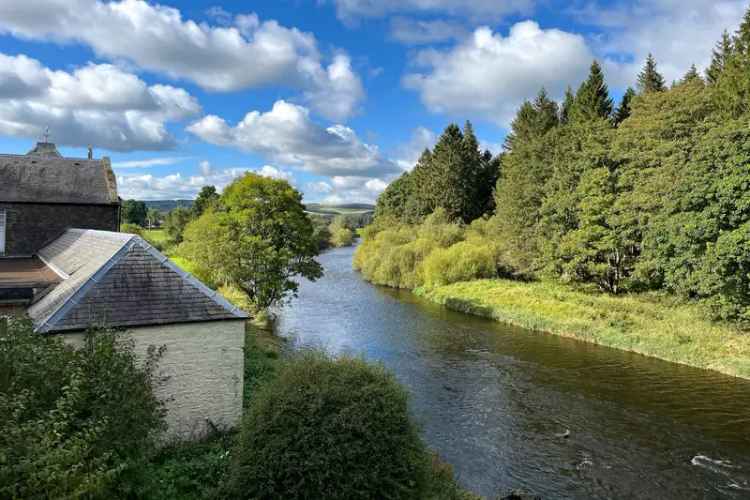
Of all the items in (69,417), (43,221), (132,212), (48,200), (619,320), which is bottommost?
(619,320)

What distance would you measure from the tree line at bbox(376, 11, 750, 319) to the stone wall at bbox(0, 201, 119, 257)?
96.2 ft

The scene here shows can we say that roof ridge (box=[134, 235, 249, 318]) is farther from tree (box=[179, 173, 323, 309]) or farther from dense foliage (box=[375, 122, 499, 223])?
dense foliage (box=[375, 122, 499, 223])

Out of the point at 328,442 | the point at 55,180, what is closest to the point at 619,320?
the point at 328,442

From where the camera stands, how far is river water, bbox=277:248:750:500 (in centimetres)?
1400

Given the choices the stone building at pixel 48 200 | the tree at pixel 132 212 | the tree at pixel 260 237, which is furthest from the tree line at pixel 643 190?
the tree at pixel 132 212

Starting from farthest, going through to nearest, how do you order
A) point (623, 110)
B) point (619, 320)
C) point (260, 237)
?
1. point (623, 110)
2. point (619, 320)
3. point (260, 237)

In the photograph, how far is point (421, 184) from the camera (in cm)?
6788

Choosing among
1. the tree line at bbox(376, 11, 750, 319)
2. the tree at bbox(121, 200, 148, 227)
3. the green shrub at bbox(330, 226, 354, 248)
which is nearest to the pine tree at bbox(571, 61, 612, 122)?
the tree line at bbox(376, 11, 750, 319)

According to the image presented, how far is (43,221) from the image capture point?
79.4 ft

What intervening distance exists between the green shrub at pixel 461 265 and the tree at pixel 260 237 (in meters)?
17.3

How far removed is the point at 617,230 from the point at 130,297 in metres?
32.0

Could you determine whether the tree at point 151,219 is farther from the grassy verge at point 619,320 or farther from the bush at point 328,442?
the bush at point 328,442

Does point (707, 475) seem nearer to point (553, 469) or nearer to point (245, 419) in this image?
point (553, 469)

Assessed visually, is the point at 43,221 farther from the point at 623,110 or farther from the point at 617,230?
the point at 623,110
